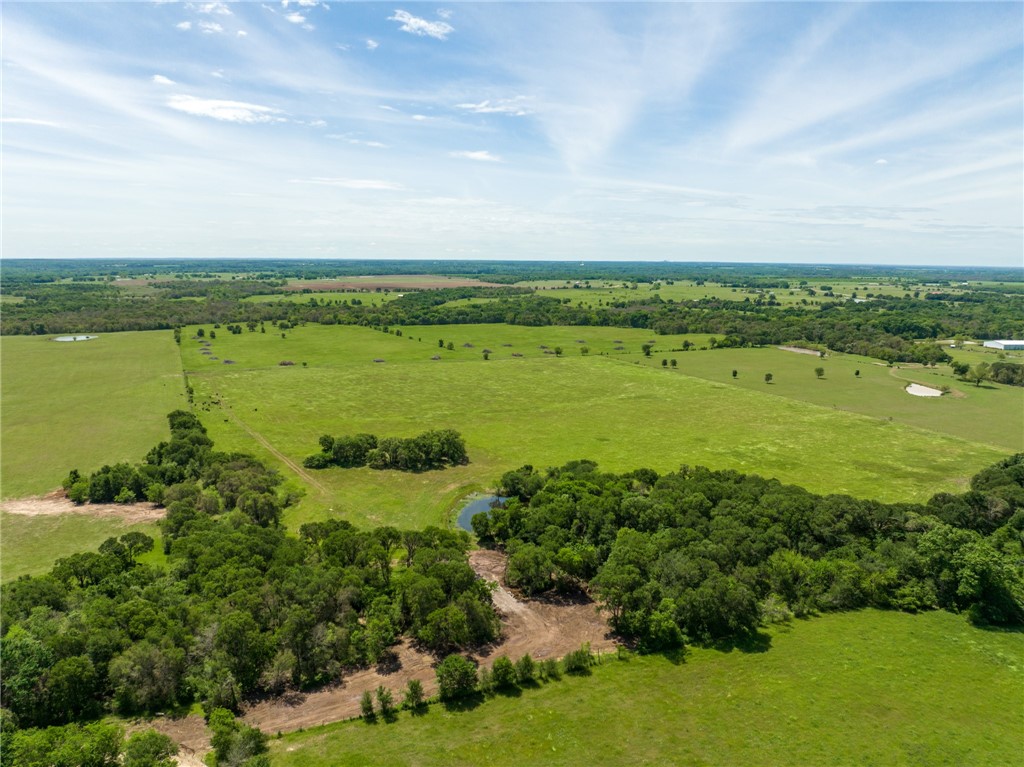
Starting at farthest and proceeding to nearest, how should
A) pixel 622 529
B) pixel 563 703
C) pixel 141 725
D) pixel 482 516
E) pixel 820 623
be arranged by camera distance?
1. pixel 482 516
2. pixel 622 529
3. pixel 820 623
4. pixel 563 703
5. pixel 141 725

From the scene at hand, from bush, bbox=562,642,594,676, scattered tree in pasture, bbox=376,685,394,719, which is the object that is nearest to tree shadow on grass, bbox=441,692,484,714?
scattered tree in pasture, bbox=376,685,394,719

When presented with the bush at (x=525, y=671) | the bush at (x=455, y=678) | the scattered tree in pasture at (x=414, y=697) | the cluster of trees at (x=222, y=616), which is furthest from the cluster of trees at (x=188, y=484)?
the bush at (x=525, y=671)

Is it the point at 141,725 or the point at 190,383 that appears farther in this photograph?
the point at 190,383

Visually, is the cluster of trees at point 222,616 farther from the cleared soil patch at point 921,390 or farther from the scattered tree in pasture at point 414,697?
the cleared soil patch at point 921,390

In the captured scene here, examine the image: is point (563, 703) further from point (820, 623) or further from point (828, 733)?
point (820, 623)

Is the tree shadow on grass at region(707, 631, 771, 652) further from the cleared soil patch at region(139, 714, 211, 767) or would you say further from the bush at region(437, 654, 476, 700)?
the cleared soil patch at region(139, 714, 211, 767)

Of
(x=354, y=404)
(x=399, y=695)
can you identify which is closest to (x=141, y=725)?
(x=399, y=695)
